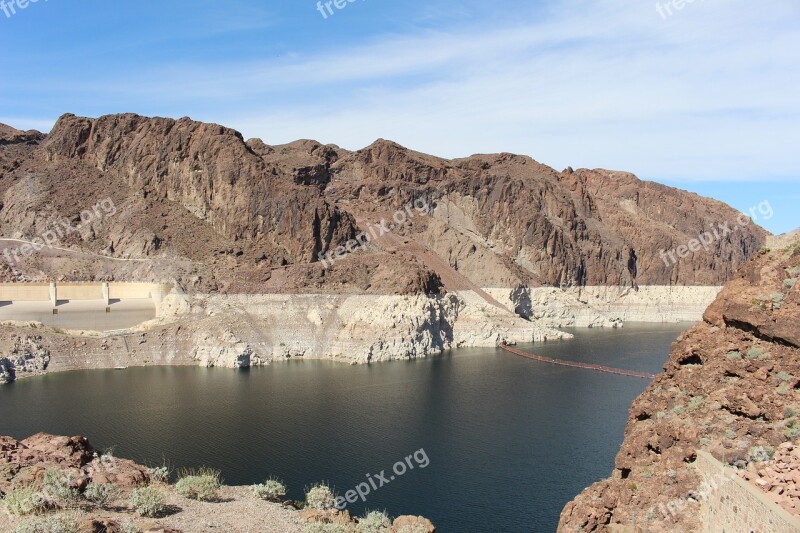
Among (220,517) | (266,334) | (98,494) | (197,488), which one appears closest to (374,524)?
(220,517)

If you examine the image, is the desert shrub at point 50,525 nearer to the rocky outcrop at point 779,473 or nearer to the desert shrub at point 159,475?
the desert shrub at point 159,475

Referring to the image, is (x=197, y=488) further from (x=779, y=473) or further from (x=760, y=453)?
(x=779, y=473)

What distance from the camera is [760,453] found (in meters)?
12.8

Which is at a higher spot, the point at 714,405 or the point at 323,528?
the point at 714,405

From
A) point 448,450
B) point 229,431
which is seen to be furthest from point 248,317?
point 448,450

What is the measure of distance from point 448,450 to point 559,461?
19.9ft

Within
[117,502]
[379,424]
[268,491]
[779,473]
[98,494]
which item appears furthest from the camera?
[379,424]

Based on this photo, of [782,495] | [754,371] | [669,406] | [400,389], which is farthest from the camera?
[400,389]

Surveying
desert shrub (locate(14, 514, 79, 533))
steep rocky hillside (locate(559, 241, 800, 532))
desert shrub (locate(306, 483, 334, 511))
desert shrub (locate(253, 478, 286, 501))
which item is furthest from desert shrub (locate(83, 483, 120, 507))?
steep rocky hillside (locate(559, 241, 800, 532))

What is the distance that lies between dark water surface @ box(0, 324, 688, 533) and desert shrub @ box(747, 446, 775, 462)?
1537 cm

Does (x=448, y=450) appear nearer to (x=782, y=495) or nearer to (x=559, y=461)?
(x=559, y=461)

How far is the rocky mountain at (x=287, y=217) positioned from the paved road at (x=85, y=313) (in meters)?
4.27

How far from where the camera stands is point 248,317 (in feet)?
223

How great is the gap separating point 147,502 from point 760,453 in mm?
15865
